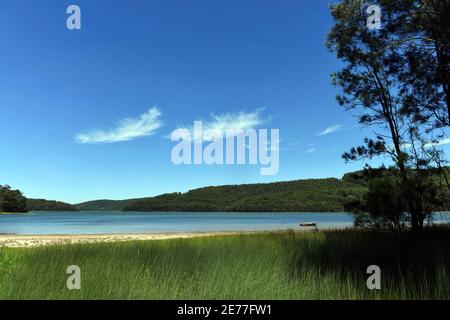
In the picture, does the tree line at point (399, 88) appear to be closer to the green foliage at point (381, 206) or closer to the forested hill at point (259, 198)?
the green foliage at point (381, 206)

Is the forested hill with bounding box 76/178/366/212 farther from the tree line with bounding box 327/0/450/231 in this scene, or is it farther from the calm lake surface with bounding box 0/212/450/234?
the tree line with bounding box 327/0/450/231

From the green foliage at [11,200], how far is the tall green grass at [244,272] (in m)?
168

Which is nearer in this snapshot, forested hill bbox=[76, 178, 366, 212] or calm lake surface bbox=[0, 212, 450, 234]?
calm lake surface bbox=[0, 212, 450, 234]

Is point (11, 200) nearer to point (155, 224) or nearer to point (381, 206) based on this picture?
point (155, 224)

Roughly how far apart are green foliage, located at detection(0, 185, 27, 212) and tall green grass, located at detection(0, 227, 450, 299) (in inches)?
6629

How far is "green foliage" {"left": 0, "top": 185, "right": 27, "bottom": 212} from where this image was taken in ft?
523

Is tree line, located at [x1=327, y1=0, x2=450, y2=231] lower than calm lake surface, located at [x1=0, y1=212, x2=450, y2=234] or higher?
higher

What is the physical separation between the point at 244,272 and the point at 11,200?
17511 centimetres

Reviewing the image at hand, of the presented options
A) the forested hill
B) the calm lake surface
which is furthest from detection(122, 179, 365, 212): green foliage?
the calm lake surface

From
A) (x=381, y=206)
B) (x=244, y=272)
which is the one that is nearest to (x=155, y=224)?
(x=381, y=206)

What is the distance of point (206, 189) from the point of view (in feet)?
588

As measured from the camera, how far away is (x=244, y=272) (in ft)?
24.1

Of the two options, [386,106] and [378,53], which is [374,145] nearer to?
[386,106]

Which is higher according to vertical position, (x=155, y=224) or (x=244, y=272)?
(x=244, y=272)
